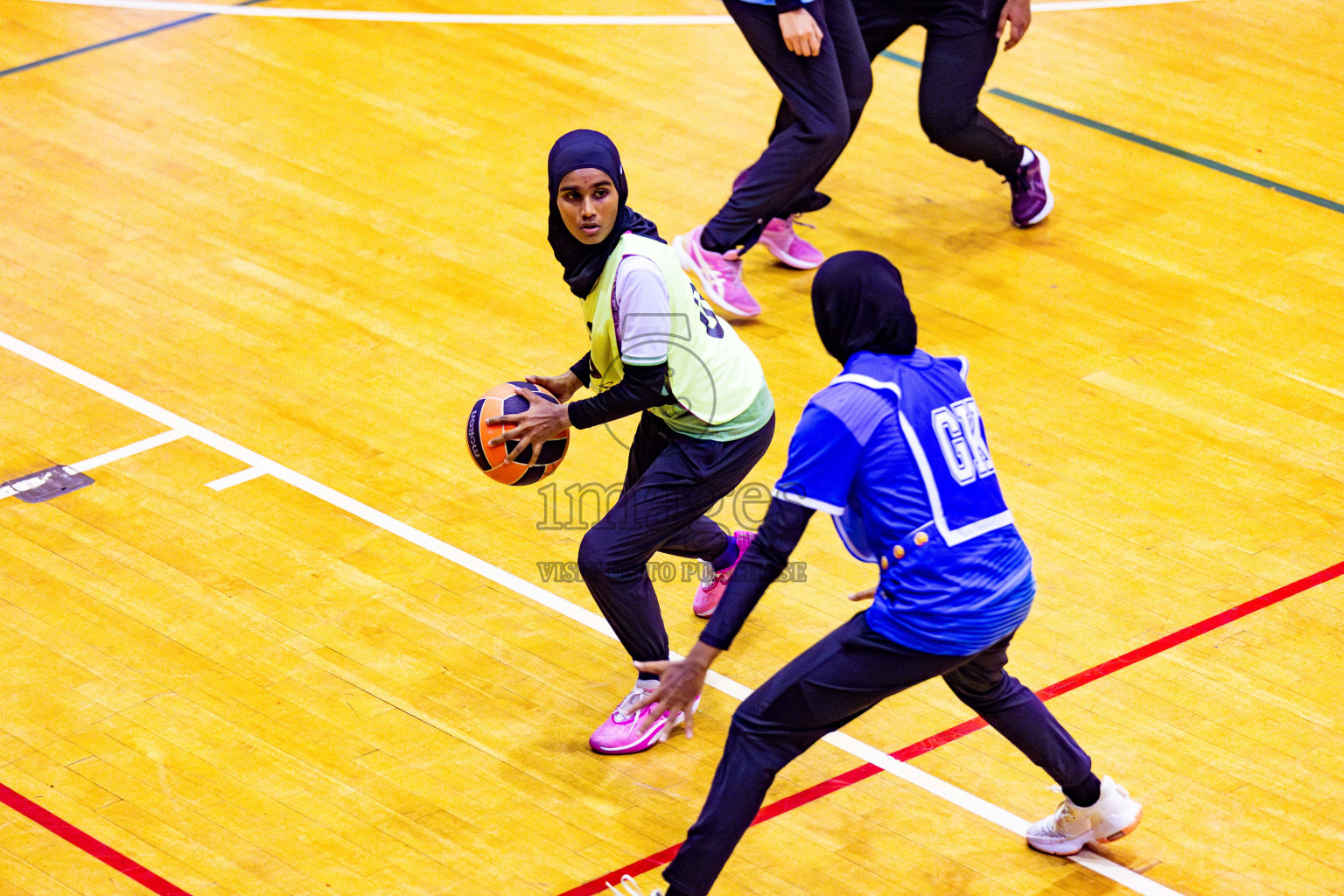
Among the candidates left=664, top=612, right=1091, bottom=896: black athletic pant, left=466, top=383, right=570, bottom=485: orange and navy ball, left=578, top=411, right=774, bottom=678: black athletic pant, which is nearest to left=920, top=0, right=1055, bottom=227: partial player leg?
left=578, top=411, right=774, bottom=678: black athletic pant

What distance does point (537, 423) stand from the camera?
5191 millimetres

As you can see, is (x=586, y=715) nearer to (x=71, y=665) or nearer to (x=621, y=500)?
(x=621, y=500)

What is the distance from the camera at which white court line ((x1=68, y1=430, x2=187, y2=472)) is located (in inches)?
261

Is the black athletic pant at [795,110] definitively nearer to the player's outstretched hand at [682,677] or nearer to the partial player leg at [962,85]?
the partial player leg at [962,85]

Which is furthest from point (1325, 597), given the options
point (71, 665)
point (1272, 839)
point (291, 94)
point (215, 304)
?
point (291, 94)

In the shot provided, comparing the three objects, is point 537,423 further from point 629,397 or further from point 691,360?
point 691,360

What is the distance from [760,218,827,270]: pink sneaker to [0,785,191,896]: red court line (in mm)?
4559

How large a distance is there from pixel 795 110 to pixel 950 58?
0.99m

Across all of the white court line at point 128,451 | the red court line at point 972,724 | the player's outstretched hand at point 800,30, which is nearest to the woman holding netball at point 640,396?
the red court line at point 972,724

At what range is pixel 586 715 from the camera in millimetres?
5461

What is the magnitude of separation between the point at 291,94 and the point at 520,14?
1.84 m

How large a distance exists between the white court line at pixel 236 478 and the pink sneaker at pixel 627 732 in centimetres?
204

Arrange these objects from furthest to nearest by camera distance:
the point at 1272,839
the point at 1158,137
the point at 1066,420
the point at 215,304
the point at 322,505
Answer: the point at 1158,137
the point at 215,304
the point at 1066,420
the point at 322,505
the point at 1272,839

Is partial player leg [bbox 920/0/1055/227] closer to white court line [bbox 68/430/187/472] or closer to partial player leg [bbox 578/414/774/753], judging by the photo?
partial player leg [bbox 578/414/774/753]
